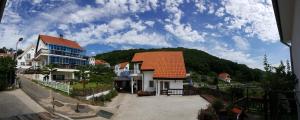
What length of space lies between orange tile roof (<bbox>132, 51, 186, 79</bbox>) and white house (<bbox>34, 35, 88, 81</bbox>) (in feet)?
50.3

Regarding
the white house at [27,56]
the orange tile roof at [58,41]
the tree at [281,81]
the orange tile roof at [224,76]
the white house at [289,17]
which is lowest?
the orange tile roof at [224,76]

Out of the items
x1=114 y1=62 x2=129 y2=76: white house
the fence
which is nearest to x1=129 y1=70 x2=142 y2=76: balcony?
x1=114 y1=62 x2=129 y2=76: white house

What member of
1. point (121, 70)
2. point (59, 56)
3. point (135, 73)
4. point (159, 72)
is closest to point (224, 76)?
point (121, 70)

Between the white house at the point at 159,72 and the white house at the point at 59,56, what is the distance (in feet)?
47.6

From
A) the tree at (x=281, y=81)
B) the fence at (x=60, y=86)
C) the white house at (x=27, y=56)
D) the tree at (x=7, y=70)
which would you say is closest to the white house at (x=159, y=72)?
the fence at (x=60, y=86)

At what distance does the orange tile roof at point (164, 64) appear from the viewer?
129ft

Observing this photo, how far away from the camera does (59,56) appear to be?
55.9 meters

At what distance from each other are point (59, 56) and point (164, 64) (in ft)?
74.3

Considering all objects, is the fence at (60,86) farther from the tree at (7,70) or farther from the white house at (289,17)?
the white house at (289,17)

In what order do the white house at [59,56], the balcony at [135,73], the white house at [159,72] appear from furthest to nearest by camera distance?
the white house at [59,56] → the balcony at [135,73] → the white house at [159,72]

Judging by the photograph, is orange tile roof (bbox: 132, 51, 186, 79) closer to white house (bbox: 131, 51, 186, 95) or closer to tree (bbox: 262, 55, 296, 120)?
white house (bbox: 131, 51, 186, 95)

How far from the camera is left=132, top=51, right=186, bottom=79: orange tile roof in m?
39.3

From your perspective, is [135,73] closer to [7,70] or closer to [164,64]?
[164,64]

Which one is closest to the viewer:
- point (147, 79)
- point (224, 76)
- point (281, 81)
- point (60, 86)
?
point (281, 81)
